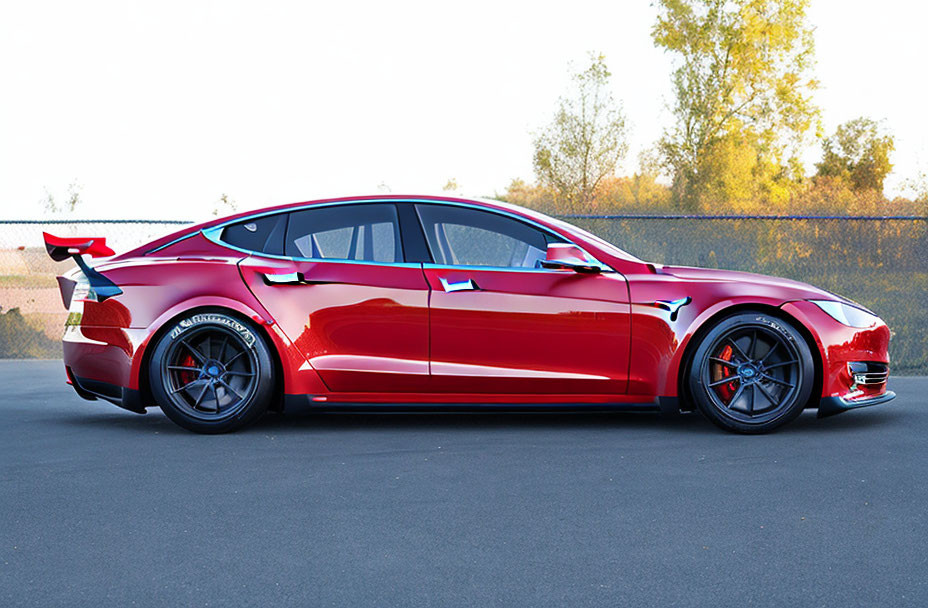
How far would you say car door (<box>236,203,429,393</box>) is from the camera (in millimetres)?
6004

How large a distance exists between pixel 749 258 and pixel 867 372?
292 inches

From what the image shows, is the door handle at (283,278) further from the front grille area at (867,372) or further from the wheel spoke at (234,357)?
the front grille area at (867,372)

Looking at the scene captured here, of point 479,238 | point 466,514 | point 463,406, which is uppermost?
point 479,238

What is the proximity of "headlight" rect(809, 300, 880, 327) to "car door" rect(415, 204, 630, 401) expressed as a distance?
4.18 ft

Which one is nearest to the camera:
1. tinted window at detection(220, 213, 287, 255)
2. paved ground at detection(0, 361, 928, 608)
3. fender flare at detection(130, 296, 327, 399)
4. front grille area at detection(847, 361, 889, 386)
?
paved ground at detection(0, 361, 928, 608)

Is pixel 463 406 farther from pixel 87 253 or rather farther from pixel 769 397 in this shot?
pixel 87 253

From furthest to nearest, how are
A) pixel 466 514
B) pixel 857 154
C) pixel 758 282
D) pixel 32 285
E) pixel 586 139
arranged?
pixel 857 154 → pixel 586 139 → pixel 32 285 → pixel 758 282 → pixel 466 514

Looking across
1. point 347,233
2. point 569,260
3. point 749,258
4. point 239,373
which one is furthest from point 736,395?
point 749,258

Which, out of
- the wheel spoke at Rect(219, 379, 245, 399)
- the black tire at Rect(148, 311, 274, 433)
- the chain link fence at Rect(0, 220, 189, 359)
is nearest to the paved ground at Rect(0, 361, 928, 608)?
the black tire at Rect(148, 311, 274, 433)

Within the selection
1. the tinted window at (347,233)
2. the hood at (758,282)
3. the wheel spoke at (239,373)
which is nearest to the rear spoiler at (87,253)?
the wheel spoke at (239,373)

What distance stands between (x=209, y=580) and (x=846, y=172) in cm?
6144

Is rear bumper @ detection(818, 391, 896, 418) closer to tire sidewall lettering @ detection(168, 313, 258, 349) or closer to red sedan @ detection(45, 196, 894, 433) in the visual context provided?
red sedan @ detection(45, 196, 894, 433)

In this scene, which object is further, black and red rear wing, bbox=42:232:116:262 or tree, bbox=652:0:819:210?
tree, bbox=652:0:819:210

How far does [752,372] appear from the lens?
239 inches
